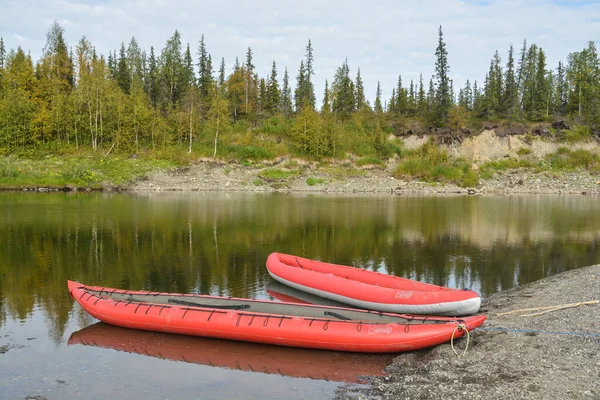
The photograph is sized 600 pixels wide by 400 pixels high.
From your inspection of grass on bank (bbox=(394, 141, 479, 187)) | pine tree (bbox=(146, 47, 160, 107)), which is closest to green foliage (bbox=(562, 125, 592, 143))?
grass on bank (bbox=(394, 141, 479, 187))

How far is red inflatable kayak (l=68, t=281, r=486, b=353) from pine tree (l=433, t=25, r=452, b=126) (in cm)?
7901

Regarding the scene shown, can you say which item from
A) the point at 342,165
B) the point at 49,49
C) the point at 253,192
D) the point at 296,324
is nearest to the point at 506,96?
the point at 342,165

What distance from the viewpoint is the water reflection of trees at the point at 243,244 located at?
18578 mm

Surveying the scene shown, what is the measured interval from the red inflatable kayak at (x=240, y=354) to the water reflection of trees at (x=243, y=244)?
1713 millimetres

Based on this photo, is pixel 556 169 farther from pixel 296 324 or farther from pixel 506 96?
pixel 296 324

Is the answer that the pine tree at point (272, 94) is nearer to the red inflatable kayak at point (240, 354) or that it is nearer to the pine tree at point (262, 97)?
the pine tree at point (262, 97)

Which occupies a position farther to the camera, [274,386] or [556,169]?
[556,169]

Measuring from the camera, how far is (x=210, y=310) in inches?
500

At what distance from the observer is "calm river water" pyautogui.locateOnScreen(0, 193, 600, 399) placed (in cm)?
1063

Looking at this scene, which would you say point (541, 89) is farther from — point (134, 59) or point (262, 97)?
point (134, 59)

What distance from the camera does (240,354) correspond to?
1193 cm

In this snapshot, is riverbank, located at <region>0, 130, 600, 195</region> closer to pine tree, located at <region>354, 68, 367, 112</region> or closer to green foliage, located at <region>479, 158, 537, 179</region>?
green foliage, located at <region>479, 158, 537, 179</region>

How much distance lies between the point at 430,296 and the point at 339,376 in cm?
440

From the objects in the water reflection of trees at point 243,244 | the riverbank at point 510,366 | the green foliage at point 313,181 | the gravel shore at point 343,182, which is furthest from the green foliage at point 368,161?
the riverbank at point 510,366
